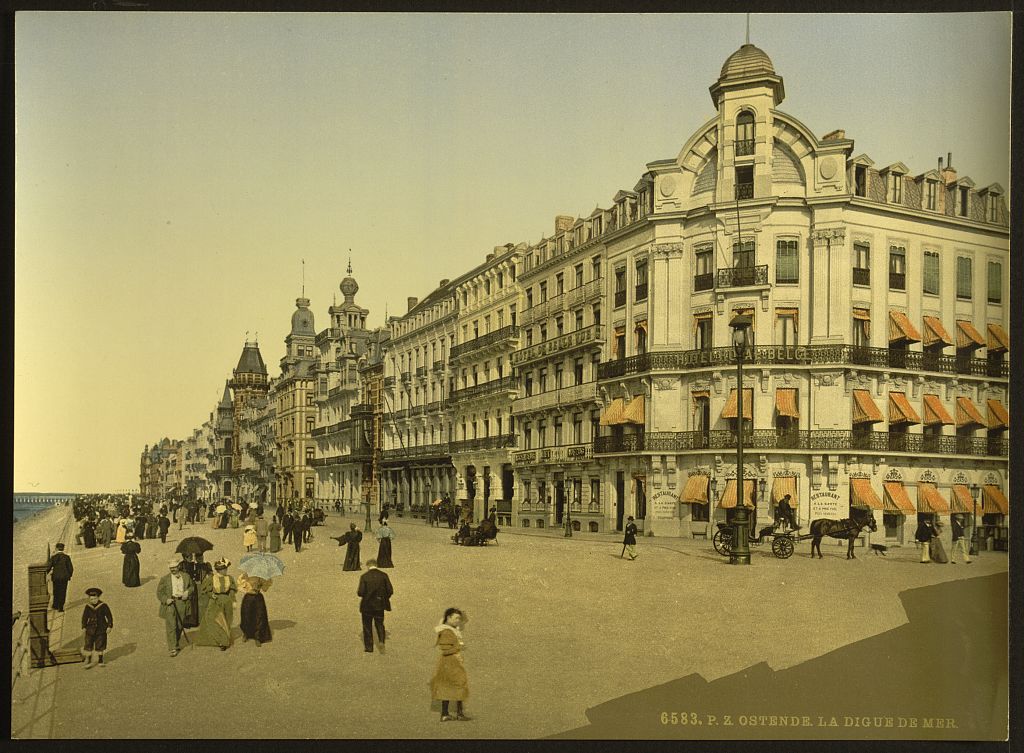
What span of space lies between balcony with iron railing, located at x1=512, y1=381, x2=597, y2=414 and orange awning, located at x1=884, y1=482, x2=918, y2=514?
10.8ft

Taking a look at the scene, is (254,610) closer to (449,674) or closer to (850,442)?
(449,674)

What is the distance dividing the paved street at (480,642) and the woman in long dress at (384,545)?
A: 11cm

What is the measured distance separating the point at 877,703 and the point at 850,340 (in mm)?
3789

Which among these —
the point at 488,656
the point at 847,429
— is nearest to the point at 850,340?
the point at 847,429

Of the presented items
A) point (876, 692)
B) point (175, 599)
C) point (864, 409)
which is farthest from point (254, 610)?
point (864, 409)

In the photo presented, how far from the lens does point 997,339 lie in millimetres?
9344

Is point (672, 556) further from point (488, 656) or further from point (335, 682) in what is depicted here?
point (335, 682)

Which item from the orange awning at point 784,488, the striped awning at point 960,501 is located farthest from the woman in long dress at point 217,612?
the striped awning at point 960,501

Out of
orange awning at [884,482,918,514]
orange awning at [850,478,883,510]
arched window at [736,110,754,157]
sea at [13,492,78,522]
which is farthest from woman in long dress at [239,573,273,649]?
arched window at [736,110,754,157]

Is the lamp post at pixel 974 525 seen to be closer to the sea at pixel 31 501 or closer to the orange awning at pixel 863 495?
the orange awning at pixel 863 495

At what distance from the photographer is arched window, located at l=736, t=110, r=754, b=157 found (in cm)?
931

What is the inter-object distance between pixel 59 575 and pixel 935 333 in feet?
31.8

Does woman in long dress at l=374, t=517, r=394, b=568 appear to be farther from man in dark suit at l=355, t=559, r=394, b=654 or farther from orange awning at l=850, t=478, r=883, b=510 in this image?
orange awning at l=850, t=478, r=883, b=510

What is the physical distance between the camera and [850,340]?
9352 mm
